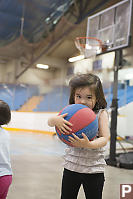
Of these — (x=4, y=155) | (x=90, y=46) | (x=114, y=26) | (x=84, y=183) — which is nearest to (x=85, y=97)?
(x=84, y=183)

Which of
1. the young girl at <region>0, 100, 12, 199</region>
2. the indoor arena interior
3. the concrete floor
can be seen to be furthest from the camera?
the indoor arena interior

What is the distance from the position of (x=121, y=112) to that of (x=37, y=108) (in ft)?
13.5

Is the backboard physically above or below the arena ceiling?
below

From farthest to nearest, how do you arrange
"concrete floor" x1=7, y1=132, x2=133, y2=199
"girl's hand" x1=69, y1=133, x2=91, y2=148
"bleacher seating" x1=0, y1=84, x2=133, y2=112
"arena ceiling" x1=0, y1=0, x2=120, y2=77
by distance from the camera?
"bleacher seating" x1=0, y1=84, x2=133, y2=112
"arena ceiling" x1=0, y1=0, x2=120, y2=77
"concrete floor" x1=7, y1=132, x2=133, y2=199
"girl's hand" x1=69, y1=133, x2=91, y2=148

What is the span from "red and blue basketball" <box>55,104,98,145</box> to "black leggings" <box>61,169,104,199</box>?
0.67ft

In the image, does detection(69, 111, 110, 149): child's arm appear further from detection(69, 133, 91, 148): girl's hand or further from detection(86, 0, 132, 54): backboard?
detection(86, 0, 132, 54): backboard

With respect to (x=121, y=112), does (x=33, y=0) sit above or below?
above

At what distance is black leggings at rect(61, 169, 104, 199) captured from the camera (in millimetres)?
1131

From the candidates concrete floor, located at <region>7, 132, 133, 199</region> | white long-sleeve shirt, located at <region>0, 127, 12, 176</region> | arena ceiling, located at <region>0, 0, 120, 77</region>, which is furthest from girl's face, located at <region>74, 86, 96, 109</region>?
arena ceiling, located at <region>0, 0, 120, 77</region>

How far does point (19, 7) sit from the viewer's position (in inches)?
388

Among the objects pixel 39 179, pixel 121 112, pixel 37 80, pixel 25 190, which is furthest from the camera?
pixel 37 80

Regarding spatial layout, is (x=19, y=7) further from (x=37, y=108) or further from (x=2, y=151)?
(x=2, y=151)

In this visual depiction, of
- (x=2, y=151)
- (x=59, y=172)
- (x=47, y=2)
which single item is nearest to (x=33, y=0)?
(x=47, y=2)

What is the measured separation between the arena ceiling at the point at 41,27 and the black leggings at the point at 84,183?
8357mm
